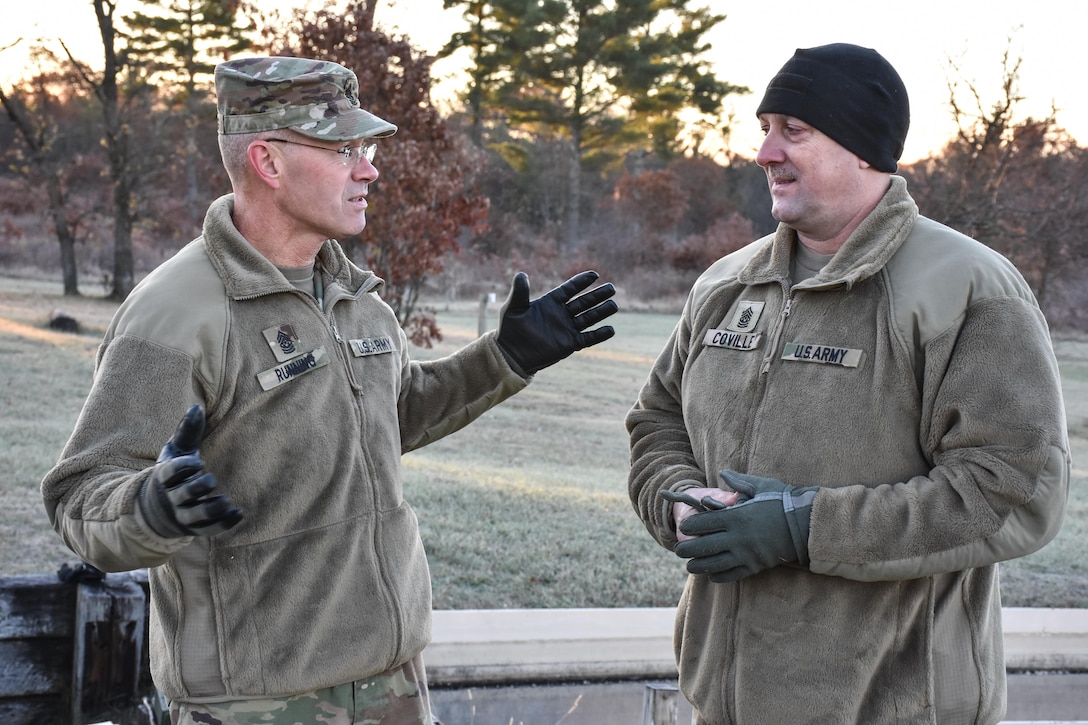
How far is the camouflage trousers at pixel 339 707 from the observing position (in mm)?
2035

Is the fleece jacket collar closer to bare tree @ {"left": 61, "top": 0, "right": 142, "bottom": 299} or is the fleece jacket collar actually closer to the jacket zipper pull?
the jacket zipper pull

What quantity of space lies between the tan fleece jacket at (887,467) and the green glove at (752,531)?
4 centimetres

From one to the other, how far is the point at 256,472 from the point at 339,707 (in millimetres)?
499

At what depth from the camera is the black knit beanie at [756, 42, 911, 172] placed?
2.13 metres

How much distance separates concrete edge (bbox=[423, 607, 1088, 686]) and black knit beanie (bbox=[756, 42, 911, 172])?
2156 mm

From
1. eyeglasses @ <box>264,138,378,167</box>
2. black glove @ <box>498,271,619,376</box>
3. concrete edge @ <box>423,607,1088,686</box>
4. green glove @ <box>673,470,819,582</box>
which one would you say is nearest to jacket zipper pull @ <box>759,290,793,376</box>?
green glove @ <box>673,470,819,582</box>

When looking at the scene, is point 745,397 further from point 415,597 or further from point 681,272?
point 681,272

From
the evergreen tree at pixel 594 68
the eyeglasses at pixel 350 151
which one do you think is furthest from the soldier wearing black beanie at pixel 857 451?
the evergreen tree at pixel 594 68

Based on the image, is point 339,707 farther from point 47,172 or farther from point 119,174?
point 47,172

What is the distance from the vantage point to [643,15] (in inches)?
1187

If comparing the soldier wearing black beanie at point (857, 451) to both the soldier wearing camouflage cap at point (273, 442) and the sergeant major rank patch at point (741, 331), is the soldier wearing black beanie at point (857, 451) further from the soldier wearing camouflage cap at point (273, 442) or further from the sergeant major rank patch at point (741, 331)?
the soldier wearing camouflage cap at point (273, 442)

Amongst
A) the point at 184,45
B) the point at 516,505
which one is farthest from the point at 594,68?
the point at 516,505

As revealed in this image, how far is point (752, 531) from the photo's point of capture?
1954 mm

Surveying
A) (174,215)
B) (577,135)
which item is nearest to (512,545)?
(174,215)
